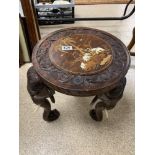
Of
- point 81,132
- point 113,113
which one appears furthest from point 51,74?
point 113,113

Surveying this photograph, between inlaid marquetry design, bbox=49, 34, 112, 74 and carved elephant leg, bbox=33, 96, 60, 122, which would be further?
carved elephant leg, bbox=33, 96, 60, 122

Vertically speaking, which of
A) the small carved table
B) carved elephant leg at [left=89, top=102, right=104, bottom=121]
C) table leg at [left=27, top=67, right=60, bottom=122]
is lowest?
carved elephant leg at [left=89, top=102, right=104, bottom=121]

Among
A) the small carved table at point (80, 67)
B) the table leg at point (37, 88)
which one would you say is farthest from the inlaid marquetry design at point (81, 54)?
the table leg at point (37, 88)

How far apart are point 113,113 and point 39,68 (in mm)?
643

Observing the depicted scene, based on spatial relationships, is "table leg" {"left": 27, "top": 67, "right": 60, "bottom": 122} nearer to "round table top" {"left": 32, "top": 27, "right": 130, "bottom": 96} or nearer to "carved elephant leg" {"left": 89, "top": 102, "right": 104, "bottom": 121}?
"round table top" {"left": 32, "top": 27, "right": 130, "bottom": 96}

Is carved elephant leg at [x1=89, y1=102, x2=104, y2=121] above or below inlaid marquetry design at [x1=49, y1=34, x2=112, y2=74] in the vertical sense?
below

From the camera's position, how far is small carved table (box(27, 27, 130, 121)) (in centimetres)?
92

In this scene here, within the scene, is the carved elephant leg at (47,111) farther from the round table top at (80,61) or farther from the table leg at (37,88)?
the round table top at (80,61)

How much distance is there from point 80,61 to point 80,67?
45 millimetres

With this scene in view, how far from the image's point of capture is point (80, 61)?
1002 mm

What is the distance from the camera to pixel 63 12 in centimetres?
199

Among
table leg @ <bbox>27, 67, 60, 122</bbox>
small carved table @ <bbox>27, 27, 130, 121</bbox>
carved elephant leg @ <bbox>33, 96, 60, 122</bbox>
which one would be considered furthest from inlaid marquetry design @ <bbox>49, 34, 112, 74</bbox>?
carved elephant leg @ <bbox>33, 96, 60, 122</bbox>
